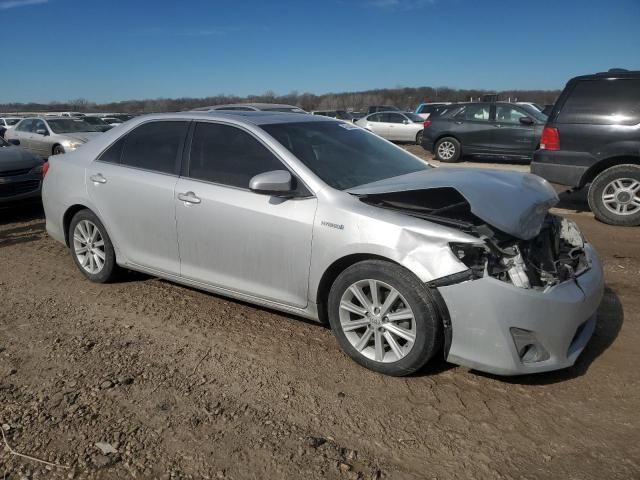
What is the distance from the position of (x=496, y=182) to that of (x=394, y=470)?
205 cm

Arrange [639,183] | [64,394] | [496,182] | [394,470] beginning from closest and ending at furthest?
[394,470], [64,394], [496,182], [639,183]

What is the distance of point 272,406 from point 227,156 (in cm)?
192

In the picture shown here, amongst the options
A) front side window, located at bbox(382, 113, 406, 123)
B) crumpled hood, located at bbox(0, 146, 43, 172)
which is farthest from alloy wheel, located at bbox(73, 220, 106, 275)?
front side window, located at bbox(382, 113, 406, 123)

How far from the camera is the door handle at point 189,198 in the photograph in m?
3.92

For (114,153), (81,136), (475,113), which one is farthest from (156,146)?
(475,113)

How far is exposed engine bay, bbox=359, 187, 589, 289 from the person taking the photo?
9.57ft

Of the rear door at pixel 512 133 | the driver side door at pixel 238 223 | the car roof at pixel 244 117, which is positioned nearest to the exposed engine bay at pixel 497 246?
the driver side door at pixel 238 223

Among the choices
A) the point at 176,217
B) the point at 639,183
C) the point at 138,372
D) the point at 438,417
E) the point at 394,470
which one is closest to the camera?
the point at 394,470

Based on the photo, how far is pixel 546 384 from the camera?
3.09 meters

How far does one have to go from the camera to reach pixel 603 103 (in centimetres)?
681

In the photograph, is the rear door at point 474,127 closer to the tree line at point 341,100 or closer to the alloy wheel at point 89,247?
the alloy wheel at point 89,247

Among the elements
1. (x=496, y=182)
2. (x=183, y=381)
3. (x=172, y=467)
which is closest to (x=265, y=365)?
(x=183, y=381)

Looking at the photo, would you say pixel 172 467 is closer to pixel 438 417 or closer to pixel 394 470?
pixel 394 470

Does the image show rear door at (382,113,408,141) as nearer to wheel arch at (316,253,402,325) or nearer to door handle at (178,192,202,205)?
door handle at (178,192,202,205)
